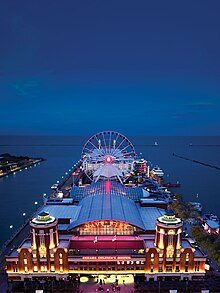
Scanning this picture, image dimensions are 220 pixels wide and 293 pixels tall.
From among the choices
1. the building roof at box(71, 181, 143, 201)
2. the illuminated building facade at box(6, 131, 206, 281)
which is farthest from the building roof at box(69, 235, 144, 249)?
the building roof at box(71, 181, 143, 201)

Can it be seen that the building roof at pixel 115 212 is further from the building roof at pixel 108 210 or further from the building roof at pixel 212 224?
the building roof at pixel 212 224

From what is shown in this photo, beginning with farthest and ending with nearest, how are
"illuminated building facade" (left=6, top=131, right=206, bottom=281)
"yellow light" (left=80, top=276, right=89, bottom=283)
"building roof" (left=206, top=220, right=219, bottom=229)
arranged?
"building roof" (left=206, top=220, right=219, bottom=229), "illuminated building facade" (left=6, top=131, right=206, bottom=281), "yellow light" (left=80, top=276, right=89, bottom=283)

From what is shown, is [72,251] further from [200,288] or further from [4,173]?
[4,173]

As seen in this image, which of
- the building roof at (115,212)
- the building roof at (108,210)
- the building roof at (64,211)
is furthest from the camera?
the building roof at (64,211)

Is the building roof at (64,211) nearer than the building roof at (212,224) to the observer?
Yes

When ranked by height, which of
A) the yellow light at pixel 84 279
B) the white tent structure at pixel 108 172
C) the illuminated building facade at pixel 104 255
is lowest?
the yellow light at pixel 84 279

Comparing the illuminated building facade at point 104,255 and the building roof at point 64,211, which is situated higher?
the building roof at point 64,211

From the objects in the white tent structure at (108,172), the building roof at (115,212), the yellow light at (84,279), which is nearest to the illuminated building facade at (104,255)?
the yellow light at (84,279)

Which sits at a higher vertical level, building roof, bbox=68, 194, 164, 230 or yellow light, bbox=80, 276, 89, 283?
building roof, bbox=68, 194, 164, 230

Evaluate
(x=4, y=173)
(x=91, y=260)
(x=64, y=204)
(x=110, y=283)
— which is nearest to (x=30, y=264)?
(x=91, y=260)

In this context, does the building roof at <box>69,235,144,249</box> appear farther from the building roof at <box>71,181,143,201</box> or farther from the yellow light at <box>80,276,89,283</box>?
the building roof at <box>71,181,143,201</box>

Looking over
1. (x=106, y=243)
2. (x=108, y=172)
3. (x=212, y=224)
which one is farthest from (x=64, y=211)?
(x=212, y=224)
